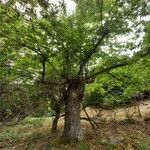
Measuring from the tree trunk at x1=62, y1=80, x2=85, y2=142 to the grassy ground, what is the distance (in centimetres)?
38

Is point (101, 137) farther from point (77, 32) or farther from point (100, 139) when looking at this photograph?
point (77, 32)

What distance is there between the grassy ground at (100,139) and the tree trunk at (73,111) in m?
0.38

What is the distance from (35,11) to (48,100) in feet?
20.5

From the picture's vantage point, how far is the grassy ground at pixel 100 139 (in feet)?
36.3

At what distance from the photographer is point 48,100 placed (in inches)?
534

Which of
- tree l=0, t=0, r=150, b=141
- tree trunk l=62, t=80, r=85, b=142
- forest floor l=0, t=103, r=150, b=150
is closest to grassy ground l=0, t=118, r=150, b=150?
forest floor l=0, t=103, r=150, b=150

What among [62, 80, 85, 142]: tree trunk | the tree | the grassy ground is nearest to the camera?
the tree

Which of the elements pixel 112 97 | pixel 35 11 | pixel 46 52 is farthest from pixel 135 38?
pixel 112 97

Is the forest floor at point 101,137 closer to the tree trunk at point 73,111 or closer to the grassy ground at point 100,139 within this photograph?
the grassy ground at point 100,139

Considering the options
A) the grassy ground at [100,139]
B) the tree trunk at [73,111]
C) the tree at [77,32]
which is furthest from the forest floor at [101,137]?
the tree at [77,32]

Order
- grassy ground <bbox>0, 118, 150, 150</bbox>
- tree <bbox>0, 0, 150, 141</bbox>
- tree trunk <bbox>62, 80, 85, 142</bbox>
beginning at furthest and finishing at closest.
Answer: tree trunk <bbox>62, 80, 85, 142</bbox>
grassy ground <bbox>0, 118, 150, 150</bbox>
tree <bbox>0, 0, 150, 141</bbox>

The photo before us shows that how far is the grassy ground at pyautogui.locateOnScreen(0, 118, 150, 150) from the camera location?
11.1m

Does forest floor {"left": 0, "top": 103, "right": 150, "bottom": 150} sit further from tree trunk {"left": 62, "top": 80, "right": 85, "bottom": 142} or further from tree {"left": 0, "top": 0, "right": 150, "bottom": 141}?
tree {"left": 0, "top": 0, "right": 150, "bottom": 141}

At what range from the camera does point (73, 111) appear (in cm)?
1149
